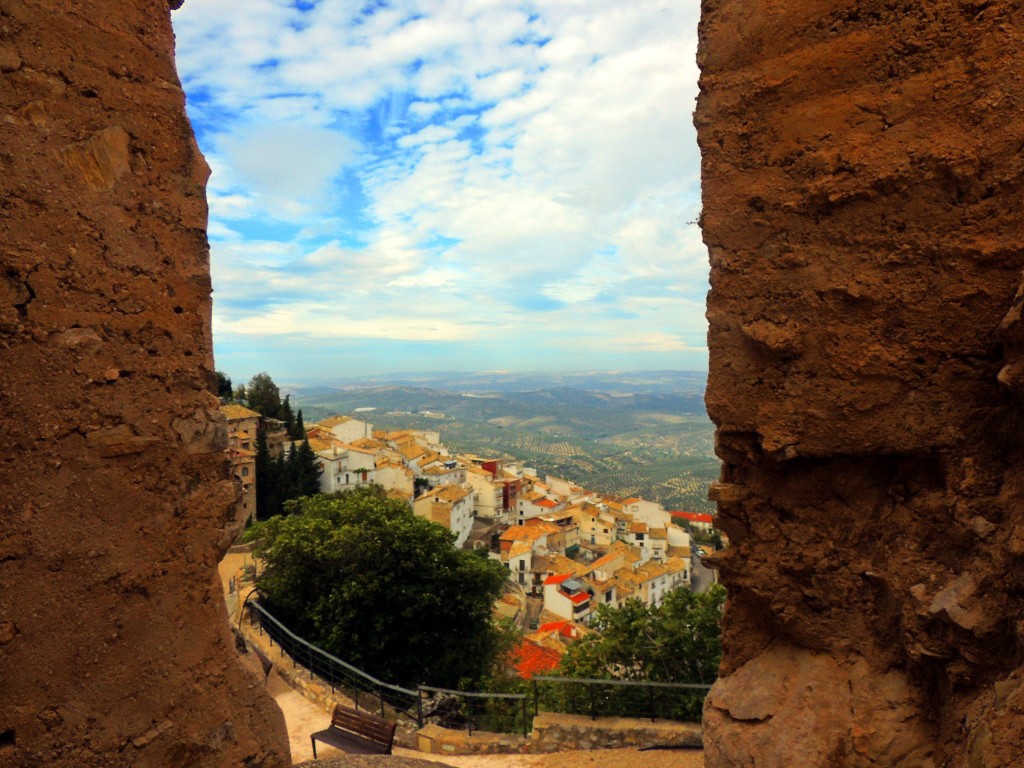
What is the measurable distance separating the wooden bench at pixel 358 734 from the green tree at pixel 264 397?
37.8m

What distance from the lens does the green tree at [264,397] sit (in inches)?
1692

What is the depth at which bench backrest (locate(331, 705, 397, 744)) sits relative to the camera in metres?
7.04

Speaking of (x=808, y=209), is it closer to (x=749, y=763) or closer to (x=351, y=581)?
(x=749, y=763)

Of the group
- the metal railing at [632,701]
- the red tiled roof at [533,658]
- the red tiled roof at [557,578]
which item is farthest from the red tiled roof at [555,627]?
the metal railing at [632,701]

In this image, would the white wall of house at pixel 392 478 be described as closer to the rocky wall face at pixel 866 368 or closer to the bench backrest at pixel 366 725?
the bench backrest at pixel 366 725

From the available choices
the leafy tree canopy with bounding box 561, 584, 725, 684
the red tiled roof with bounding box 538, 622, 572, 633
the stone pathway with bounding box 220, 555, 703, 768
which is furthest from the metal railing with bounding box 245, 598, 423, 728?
the red tiled roof with bounding box 538, 622, 572, 633

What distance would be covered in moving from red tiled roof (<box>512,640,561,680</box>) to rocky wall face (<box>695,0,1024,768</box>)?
14.3 meters

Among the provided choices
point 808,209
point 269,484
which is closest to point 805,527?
point 808,209

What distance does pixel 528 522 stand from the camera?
4878 centimetres

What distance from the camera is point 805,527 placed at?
380 centimetres

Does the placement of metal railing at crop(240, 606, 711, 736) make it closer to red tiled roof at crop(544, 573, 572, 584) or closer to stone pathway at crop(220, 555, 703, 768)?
stone pathway at crop(220, 555, 703, 768)

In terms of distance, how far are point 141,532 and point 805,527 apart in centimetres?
389

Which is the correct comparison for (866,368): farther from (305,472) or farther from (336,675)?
(305,472)

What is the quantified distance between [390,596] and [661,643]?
23.1 feet
